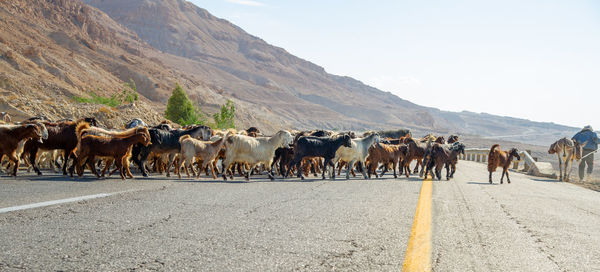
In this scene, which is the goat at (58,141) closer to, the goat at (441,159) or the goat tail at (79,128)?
the goat tail at (79,128)

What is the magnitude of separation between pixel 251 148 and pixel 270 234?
9.70 meters

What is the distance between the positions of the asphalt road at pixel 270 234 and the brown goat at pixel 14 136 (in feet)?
14.5

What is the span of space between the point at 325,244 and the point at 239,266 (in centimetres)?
116

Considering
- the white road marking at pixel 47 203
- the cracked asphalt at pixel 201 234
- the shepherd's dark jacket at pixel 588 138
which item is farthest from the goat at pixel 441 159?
the white road marking at pixel 47 203

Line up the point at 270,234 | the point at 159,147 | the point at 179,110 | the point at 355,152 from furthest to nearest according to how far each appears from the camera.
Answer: the point at 179,110 → the point at 355,152 → the point at 159,147 → the point at 270,234

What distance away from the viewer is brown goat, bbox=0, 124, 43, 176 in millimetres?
11930

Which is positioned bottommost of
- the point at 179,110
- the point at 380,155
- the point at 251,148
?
the point at 251,148

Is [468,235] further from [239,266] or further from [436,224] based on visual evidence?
[239,266]

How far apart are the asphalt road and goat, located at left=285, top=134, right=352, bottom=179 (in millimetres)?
7814

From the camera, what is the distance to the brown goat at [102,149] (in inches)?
481

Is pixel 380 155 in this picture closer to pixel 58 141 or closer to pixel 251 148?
pixel 251 148

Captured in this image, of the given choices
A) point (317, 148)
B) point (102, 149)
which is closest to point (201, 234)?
point (102, 149)

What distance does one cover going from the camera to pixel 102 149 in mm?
12336

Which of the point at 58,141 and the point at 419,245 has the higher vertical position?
the point at 58,141
